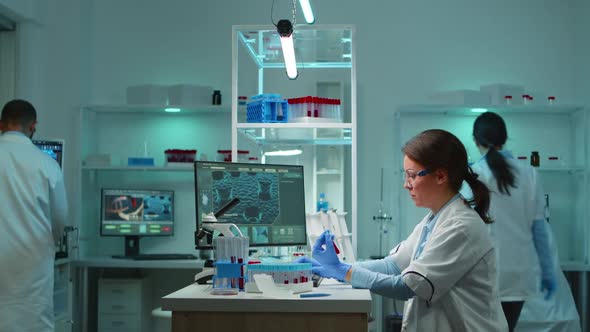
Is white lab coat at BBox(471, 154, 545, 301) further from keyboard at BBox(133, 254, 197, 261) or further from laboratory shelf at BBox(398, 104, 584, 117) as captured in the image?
keyboard at BBox(133, 254, 197, 261)

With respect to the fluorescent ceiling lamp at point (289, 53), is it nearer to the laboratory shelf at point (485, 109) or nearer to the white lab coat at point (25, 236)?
the white lab coat at point (25, 236)

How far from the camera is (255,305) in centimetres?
217

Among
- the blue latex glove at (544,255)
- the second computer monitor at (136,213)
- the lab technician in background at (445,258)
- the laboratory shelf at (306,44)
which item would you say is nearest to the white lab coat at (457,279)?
the lab technician in background at (445,258)

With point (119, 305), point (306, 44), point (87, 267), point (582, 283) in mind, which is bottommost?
point (119, 305)

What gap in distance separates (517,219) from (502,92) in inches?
79.4

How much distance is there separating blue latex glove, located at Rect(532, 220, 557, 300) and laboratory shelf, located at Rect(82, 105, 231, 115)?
Result: 2.55m

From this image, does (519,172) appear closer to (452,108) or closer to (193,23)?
(452,108)

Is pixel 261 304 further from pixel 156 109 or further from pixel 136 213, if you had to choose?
pixel 156 109

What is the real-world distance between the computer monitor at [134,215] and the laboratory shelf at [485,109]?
1.93 m

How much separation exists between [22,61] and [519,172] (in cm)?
343

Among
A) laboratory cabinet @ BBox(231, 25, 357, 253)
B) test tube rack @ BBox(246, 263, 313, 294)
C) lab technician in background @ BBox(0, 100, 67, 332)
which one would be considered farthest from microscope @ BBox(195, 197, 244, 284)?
lab technician in background @ BBox(0, 100, 67, 332)

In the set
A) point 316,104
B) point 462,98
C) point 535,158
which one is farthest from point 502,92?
point 316,104

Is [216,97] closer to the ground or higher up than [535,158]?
higher up

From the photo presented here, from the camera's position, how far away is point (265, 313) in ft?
7.16
